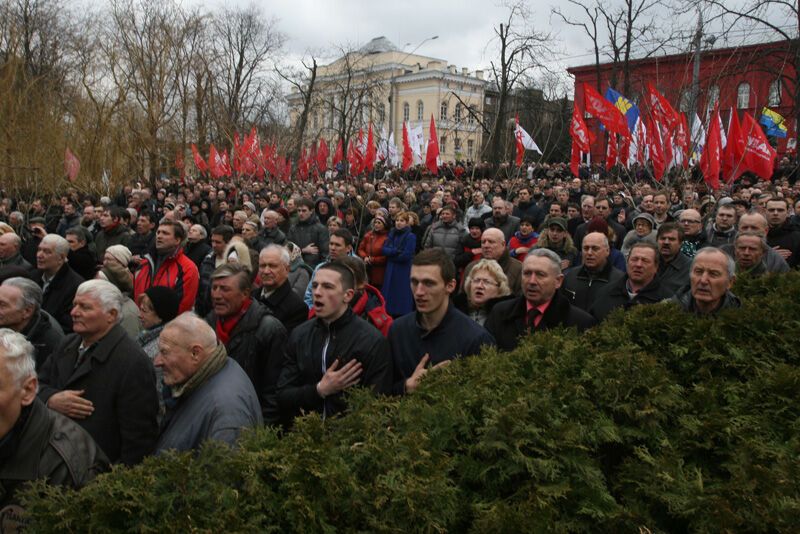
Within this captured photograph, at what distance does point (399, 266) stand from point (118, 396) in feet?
18.9

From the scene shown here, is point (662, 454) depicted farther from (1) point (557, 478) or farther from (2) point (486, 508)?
(2) point (486, 508)

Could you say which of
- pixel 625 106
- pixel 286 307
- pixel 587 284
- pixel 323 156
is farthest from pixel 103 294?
pixel 323 156

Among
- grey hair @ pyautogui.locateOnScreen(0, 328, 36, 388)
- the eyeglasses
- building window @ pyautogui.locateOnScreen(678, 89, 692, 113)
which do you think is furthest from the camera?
building window @ pyautogui.locateOnScreen(678, 89, 692, 113)

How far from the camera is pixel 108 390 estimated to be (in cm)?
385

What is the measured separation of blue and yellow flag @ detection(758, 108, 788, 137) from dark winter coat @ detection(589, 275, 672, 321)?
55.2 ft

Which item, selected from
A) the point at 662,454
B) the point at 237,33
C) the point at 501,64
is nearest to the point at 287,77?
the point at 237,33

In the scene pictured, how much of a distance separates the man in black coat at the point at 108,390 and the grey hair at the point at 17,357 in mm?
849

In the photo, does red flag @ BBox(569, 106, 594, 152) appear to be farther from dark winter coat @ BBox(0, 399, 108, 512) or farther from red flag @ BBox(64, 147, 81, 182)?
dark winter coat @ BBox(0, 399, 108, 512)

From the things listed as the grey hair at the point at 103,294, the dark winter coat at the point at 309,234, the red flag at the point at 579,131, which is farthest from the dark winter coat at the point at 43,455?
the red flag at the point at 579,131

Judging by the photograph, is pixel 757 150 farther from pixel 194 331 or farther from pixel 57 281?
pixel 194 331

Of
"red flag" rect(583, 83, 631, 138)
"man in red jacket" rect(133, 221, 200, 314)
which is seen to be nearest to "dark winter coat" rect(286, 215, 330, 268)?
"man in red jacket" rect(133, 221, 200, 314)

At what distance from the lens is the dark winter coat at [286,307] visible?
5.54 m

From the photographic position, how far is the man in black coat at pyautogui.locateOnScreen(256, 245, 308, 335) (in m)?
5.55

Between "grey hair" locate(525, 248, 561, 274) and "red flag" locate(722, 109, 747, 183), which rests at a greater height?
"red flag" locate(722, 109, 747, 183)
